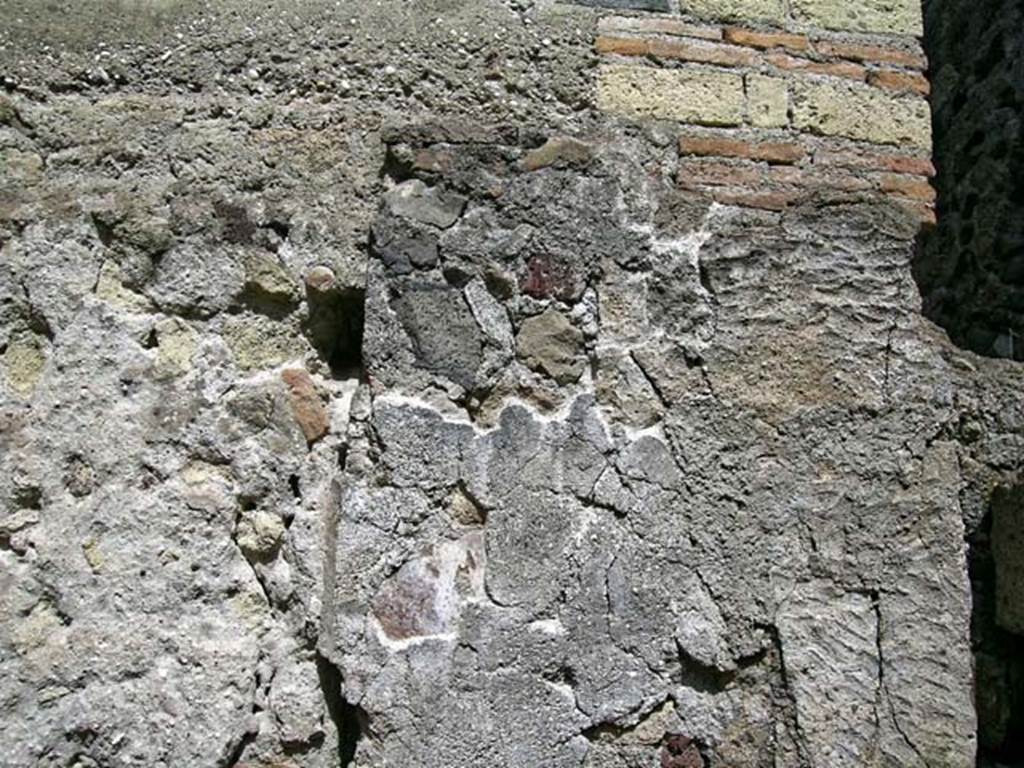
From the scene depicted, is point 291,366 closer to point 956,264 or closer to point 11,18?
point 11,18

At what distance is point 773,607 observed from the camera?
2.17 m

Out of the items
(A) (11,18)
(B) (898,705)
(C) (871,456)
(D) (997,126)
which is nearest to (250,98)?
(A) (11,18)

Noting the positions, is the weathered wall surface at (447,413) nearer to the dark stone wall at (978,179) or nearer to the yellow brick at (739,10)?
the yellow brick at (739,10)

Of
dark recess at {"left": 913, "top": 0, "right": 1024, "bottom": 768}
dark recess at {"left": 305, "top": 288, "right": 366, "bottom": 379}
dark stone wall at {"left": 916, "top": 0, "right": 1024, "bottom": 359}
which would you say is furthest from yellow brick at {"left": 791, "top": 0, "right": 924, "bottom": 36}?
dark stone wall at {"left": 916, "top": 0, "right": 1024, "bottom": 359}

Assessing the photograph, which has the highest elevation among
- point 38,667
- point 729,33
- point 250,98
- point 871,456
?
point 729,33

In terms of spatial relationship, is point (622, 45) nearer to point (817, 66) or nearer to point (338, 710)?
point (817, 66)

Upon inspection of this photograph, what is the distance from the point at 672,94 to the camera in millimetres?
2402

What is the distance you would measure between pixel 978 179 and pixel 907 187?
2.93 m

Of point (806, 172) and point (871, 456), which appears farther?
point (806, 172)

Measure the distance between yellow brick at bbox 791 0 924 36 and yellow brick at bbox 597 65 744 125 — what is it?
258mm

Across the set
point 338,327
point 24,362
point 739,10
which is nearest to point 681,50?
point 739,10

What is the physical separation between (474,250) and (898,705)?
1.19 m

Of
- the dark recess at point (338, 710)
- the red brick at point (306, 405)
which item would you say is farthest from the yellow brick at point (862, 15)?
the dark recess at point (338, 710)

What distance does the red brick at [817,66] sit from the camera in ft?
8.11
